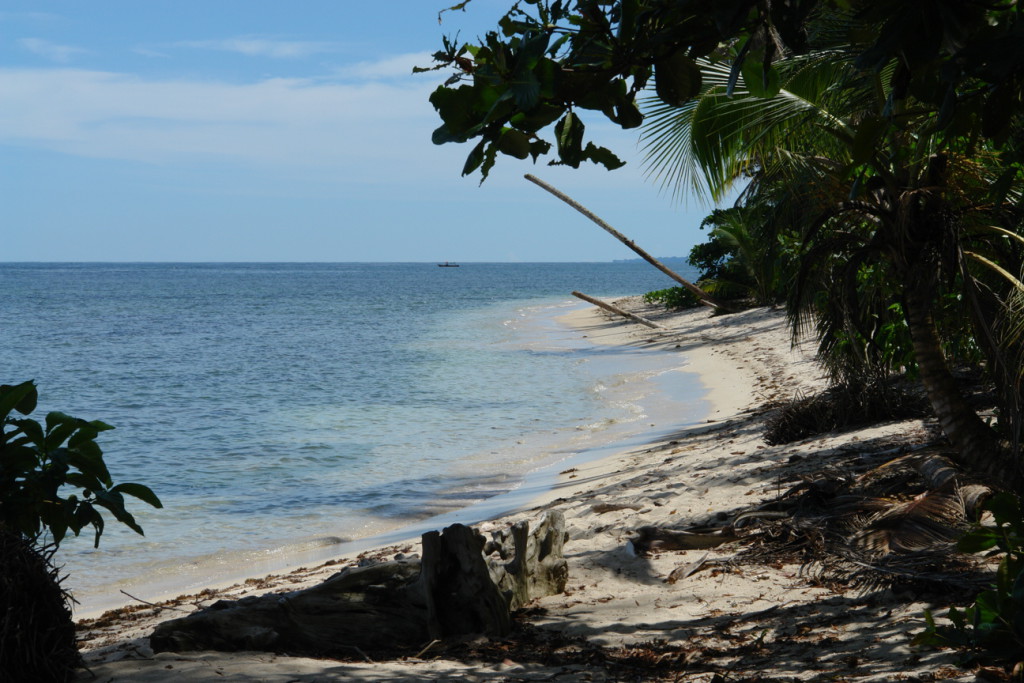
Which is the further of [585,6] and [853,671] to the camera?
[853,671]

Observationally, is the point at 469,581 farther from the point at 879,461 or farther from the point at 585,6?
the point at 879,461

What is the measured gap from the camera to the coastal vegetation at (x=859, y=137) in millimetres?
2561

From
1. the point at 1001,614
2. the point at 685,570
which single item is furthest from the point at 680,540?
the point at 1001,614

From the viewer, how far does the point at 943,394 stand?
18.0 ft

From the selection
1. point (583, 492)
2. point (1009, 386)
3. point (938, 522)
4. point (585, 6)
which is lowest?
point (583, 492)

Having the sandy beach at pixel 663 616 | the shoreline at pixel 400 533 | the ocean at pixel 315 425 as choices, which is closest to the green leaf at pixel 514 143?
the sandy beach at pixel 663 616

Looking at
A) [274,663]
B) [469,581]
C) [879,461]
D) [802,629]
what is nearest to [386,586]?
[469,581]

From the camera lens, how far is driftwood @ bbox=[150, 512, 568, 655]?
166 inches

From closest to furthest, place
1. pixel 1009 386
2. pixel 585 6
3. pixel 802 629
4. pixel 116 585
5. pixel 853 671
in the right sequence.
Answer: pixel 585 6
pixel 853 671
pixel 802 629
pixel 1009 386
pixel 116 585

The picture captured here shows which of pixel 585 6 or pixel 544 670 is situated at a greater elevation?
pixel 585 6

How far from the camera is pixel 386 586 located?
4523 millimetres

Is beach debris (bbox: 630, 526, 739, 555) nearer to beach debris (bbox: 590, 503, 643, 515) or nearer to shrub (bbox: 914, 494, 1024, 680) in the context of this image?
beach debris (bbox: 590, 503, 643, 515)

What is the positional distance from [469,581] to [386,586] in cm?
43

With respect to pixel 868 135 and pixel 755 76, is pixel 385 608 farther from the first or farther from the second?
pixel 868 135
